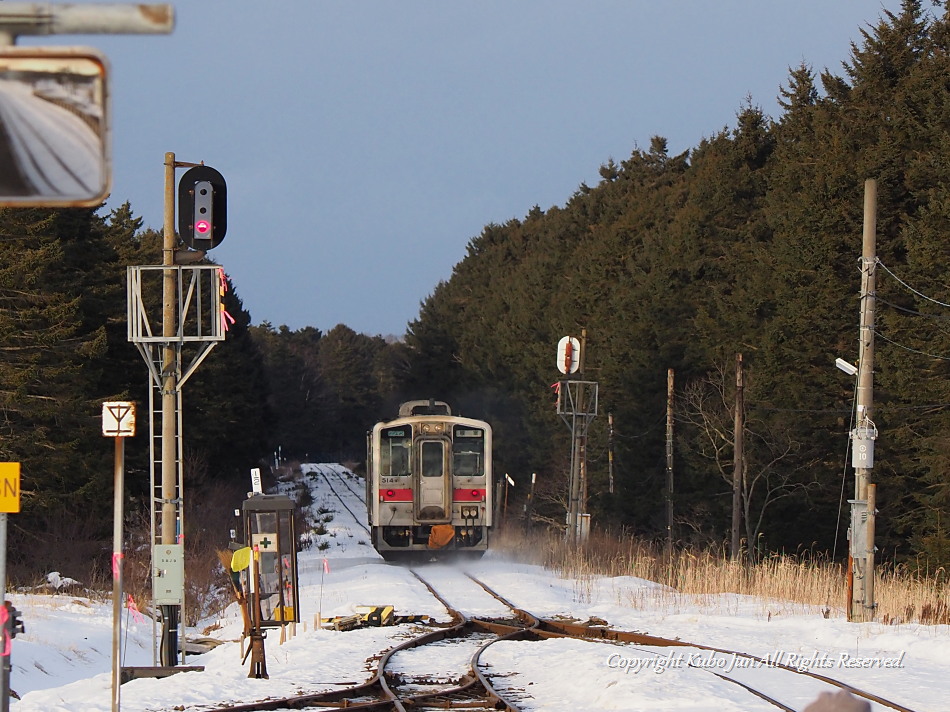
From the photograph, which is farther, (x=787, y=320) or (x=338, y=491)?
(x=338, y=491)

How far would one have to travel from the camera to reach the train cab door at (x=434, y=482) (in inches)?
1069

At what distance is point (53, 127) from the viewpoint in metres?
3.17

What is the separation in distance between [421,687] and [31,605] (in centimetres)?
1279

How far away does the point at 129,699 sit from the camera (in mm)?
10625

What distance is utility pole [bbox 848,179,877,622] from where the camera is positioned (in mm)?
17031

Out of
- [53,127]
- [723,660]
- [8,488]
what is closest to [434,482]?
[723,660]

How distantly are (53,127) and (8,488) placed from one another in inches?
158

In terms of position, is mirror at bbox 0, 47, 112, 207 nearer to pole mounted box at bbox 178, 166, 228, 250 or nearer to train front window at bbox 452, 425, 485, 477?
pole mounted box at bbox 178, 166, 228, 250

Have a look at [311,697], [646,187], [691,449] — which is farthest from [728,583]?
[646,187]

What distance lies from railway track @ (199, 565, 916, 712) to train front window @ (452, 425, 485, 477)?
9.68 metres

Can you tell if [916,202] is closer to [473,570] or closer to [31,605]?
[473,570]

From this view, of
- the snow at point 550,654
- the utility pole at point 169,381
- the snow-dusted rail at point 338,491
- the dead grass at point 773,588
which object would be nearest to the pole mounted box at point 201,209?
the utility pole at point 169,381

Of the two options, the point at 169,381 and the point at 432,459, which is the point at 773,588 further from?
the point at 432,459

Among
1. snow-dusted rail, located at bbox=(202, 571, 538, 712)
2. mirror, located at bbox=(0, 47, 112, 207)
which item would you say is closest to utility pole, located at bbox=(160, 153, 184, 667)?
snow-dusted rail, located at bbox=(202, 571, 538, 712)
